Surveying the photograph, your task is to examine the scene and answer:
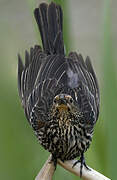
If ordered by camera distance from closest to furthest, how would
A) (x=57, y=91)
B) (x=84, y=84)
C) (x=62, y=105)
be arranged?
(x=62, y=105)
(x=57, y=91)
(x=84, y=84)

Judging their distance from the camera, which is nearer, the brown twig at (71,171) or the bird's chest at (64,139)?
the brown twig at (71,171)

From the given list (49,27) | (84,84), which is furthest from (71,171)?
(49,27)

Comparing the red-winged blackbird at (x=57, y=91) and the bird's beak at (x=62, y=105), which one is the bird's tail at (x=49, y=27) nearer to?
the red-winged blackbird at (x=57, y=91)

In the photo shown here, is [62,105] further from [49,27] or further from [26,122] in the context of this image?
[49,27]

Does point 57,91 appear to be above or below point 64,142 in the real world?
above

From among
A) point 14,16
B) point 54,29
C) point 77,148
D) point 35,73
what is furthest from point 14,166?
point 14,16

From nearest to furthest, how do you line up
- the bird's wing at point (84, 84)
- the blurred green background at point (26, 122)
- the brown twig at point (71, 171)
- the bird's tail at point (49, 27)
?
the brown twig at point (71, 171), the blurred green background at point (26, 122), the bird's wing at point (84, 84), the bird's tail at point (49, 27)

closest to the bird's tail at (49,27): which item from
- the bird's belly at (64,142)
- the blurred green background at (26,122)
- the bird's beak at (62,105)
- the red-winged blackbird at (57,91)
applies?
the red-winged blackbird at (57,91)

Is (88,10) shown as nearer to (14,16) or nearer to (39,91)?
(14,16)
